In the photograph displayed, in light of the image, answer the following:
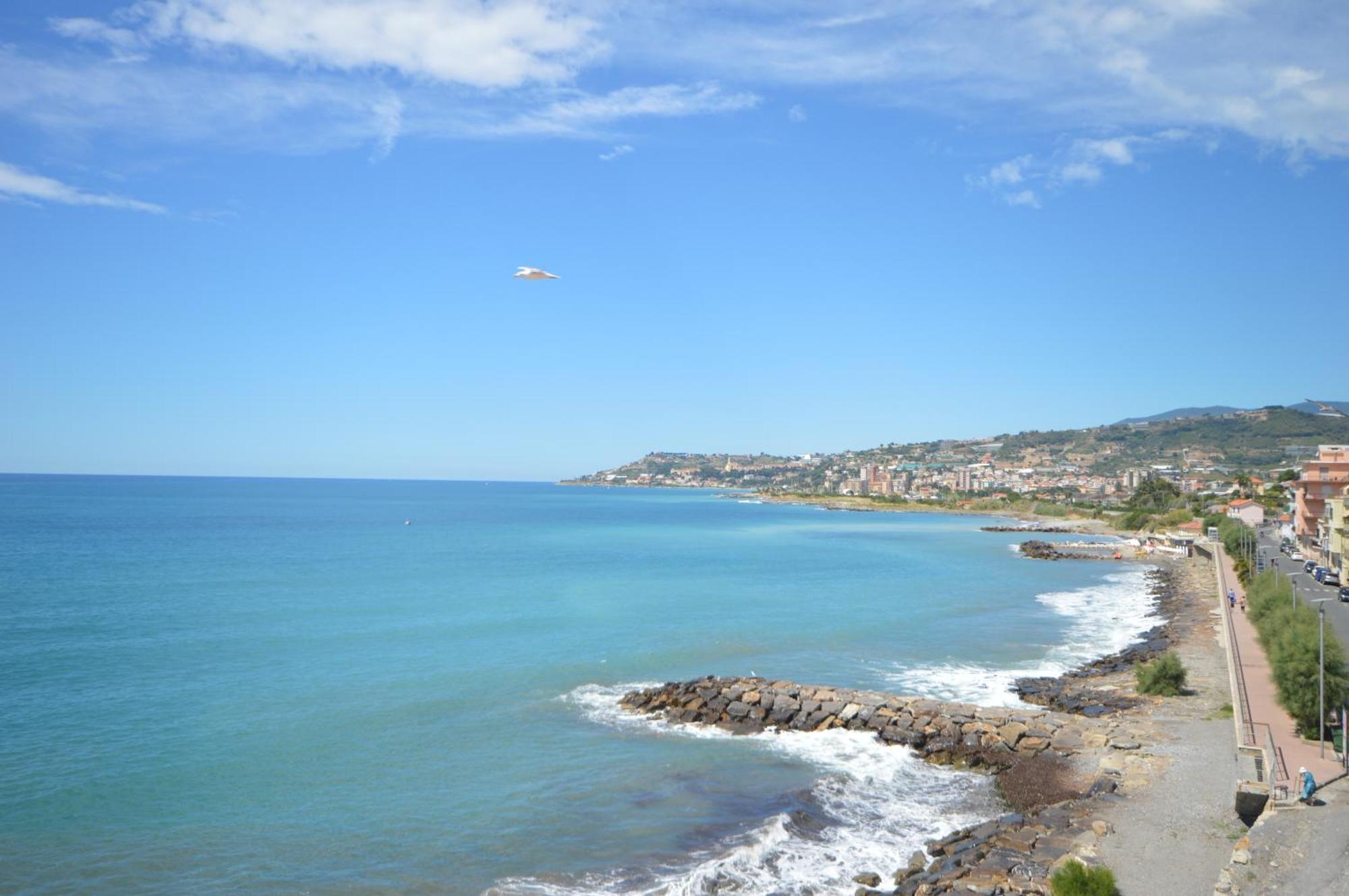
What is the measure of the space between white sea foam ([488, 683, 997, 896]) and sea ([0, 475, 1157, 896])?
0.06 metres

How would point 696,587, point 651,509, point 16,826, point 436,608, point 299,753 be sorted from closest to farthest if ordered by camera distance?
point 16,826, point 299,753, point 436,608, point 696,587, point 651,509

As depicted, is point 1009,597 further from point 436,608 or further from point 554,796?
point 554,796

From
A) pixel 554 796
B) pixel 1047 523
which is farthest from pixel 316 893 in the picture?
pixel 1047 523

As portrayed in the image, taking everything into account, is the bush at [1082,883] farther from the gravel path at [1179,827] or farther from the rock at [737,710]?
the rock at [737,710]

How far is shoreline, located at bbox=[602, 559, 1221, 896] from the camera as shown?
12.1 meters

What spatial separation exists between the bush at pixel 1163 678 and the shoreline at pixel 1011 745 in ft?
1.80

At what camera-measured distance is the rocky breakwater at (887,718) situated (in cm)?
1762

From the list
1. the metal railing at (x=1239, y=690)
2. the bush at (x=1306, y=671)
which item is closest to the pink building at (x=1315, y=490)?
the metal railing at (x=1239, y=690)

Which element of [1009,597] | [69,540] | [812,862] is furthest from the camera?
[69,540]

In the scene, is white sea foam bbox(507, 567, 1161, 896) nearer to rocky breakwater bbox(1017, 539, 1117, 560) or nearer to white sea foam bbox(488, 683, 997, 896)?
white sea foam bbox(488, 683, 997, 896)

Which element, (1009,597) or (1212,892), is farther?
(1009,597)

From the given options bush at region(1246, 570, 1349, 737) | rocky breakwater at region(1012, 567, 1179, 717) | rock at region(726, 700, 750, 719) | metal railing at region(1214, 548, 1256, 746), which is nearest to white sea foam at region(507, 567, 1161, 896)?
rocky breakwater at region(1012, 567, 1179, 717)

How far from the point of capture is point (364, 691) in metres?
22.9

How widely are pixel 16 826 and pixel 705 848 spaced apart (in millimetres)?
10911
